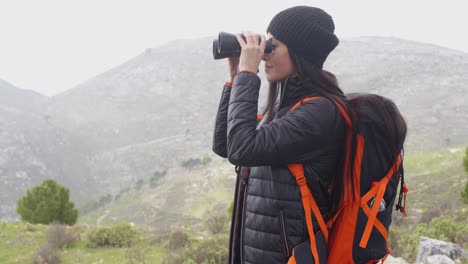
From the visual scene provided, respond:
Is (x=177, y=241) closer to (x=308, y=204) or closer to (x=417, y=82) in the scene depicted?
(x=308, y=204)

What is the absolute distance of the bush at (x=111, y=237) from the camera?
358 inches

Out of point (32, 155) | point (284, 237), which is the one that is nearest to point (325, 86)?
point (284, 237)

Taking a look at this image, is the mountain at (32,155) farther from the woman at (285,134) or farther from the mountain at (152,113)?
the woman at (285,134)

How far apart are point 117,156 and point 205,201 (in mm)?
43870

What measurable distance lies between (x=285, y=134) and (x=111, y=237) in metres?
8.69

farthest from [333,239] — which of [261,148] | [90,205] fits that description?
[90,205]

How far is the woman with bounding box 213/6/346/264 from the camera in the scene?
1600 mm

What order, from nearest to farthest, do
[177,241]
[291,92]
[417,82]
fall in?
[291,92]
[177,241]
[417,82]

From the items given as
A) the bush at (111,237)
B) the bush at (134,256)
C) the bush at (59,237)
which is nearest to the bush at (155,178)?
the bush at (111,237)

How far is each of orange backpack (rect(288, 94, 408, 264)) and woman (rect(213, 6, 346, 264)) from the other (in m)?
0.05

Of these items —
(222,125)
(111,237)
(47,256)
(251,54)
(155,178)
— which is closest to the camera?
(251,54)

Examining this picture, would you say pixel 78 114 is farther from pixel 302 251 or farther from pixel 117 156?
pixel 302 251

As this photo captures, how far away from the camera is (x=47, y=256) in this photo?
298 inches

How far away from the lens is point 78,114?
103 metres
